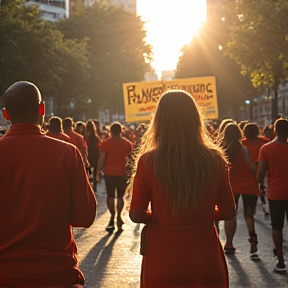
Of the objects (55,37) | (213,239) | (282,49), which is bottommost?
(213,239)

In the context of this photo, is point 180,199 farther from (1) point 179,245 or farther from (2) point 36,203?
(2) point 36,203

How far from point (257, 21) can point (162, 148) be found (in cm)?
2289

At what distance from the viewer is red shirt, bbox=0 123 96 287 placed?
374 centimetres

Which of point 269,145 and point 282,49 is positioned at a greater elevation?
point 282,49

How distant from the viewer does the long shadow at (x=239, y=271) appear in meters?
8.29

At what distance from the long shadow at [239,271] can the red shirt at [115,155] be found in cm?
356

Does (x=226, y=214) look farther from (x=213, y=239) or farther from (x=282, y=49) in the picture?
(x=282, y=49)

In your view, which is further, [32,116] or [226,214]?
[226,214]

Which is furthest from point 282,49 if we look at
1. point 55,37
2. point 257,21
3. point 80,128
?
point 55,37

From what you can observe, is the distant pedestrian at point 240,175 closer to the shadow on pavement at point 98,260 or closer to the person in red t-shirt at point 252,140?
the shadow on pavement at point 98,260

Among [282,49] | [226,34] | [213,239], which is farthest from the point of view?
[226,34]

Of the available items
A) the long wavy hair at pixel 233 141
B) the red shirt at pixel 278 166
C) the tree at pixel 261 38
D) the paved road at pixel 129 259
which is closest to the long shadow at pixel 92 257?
the paved road at pixel 129 259

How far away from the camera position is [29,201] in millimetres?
3805

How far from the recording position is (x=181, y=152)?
4340 mm
